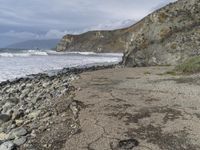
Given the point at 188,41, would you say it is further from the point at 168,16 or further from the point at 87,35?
the point at 87,35

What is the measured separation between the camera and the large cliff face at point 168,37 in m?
24.1

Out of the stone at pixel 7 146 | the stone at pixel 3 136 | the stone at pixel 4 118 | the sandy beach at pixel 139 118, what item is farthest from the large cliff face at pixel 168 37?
the stone at pixel 7 146

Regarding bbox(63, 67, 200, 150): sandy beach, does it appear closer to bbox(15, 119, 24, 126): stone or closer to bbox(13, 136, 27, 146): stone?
bbox(13, 136, 27, 146): stone

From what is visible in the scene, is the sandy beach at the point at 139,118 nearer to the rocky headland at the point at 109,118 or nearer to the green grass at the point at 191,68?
the rocky headland at the point at 109,118

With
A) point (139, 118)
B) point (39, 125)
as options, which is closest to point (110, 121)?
point (139, 118)

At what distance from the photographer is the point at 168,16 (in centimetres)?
2653

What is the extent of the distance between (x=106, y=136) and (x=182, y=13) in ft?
69.4

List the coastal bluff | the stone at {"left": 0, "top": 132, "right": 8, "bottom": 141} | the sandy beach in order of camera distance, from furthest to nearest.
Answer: the coastal bluff < the stone at {"left": 0, "top": 132, "right": 8, "bottom": 141} < the sandy beach

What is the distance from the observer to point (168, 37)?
25.5m

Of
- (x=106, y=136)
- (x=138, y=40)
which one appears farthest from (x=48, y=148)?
(x=138, y=40)

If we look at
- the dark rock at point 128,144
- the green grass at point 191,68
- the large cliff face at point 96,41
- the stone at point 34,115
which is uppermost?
the green grass at point 191,68

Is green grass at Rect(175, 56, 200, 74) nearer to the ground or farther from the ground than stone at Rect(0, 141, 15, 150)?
farther from the ground

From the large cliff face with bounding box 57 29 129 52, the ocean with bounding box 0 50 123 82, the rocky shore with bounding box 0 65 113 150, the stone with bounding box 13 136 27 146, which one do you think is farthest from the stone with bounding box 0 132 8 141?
the large cliff face with bounding box 57 29 129 52

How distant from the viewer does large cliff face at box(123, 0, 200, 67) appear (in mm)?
24080
